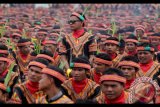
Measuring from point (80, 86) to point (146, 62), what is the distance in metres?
1.92

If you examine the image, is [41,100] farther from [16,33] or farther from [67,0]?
[16,33]

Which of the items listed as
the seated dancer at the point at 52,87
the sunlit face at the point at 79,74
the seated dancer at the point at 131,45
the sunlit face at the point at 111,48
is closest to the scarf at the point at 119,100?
the seated dancer at the point at 52,87

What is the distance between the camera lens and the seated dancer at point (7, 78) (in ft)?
22.7

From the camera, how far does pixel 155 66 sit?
348 inches

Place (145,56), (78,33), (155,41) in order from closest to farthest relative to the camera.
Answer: (145,56) → (78,33) → (155,41)

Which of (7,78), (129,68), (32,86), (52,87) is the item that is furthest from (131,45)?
(52,87)

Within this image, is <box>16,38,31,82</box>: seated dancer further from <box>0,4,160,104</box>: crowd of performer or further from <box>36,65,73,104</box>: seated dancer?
<box>36,65,73,104</box>: seated dancer

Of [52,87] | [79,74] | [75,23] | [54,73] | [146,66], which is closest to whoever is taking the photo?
[52,87]

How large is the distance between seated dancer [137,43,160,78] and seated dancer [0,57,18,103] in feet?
8.10

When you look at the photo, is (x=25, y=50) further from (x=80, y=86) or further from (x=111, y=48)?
(x=80, y=86)

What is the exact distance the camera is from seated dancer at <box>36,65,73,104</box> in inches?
233

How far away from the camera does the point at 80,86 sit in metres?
7.57

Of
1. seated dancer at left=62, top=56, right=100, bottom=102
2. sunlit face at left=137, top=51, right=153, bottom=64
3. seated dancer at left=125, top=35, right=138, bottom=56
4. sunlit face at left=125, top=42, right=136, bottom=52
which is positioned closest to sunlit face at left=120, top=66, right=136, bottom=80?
seated dancer at left=62, top=56, right=100, bottom=102

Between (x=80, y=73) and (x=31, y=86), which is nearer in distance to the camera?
(x=31, y=86)
